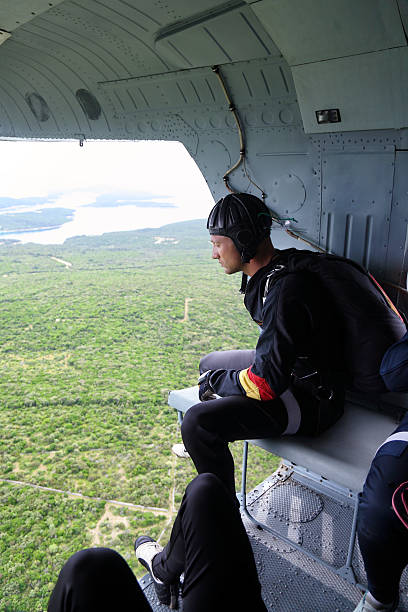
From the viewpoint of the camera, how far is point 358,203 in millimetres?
2020

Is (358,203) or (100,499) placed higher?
(358,203)

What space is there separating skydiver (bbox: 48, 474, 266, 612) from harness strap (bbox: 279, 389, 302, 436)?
2.30 ft

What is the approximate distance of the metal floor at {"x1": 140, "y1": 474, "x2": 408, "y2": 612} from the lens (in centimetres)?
160

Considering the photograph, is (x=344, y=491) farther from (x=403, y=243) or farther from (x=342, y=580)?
(x=403, y=243)

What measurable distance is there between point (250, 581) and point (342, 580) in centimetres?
125

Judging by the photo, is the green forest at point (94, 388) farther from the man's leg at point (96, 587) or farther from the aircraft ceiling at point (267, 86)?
the man's leg at point (96, 587)

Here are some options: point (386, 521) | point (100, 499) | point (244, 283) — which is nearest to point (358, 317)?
point (244, 283)

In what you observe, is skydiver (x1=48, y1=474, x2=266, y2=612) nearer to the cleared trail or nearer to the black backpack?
the black backpack

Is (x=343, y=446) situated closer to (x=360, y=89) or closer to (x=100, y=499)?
(x=360, y=89)

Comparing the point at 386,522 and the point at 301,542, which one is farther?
the point at 301,542

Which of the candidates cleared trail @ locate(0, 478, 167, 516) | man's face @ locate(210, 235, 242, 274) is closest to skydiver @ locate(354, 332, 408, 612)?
man's face @ locate(210, 235, 242, 274)

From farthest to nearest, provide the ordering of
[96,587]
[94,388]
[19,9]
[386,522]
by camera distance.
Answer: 1. [94,388]
2. [19,9]
3. [386,522]
4. [96,587]

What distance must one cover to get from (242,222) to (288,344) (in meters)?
0.50

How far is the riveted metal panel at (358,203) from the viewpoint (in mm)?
1911
